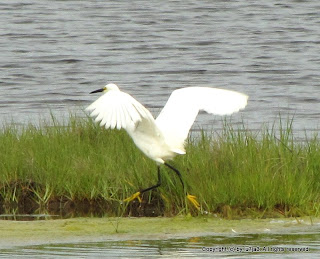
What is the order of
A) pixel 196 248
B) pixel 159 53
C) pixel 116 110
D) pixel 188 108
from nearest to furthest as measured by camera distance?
1. pixel 196 248
2. pixel 116 110
3. pixel 188 108
4. pixel 159 53

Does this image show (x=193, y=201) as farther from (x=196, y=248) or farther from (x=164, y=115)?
(x=196, y=248)

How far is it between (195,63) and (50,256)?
564 inches

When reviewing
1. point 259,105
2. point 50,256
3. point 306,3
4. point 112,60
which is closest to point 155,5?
point 306,3

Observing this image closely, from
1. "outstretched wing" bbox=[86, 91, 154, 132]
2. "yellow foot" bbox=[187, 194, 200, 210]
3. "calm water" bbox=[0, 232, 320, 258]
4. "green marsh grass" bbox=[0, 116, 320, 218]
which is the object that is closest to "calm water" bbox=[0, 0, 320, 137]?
"green marsh grass" bbox=[0, 116, 320, 218]

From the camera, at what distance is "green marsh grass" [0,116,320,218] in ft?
24.3

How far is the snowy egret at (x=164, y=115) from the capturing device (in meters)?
6.90

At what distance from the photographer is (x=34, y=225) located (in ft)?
23.8

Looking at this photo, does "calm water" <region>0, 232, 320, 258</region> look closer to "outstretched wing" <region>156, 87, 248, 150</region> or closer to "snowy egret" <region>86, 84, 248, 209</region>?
"snowy egret" <region>86, 84, 248, 209</region>

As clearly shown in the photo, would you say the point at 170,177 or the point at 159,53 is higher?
the point at 170,177

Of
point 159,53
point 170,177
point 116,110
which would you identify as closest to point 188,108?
point 170,177

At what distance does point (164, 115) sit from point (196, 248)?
1846mm

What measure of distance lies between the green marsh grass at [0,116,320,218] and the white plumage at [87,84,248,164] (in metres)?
0.35

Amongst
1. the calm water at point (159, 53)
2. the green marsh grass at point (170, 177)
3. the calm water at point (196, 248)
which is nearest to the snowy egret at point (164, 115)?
the green marsh grass at point (170, 177)

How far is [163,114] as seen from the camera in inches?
316
